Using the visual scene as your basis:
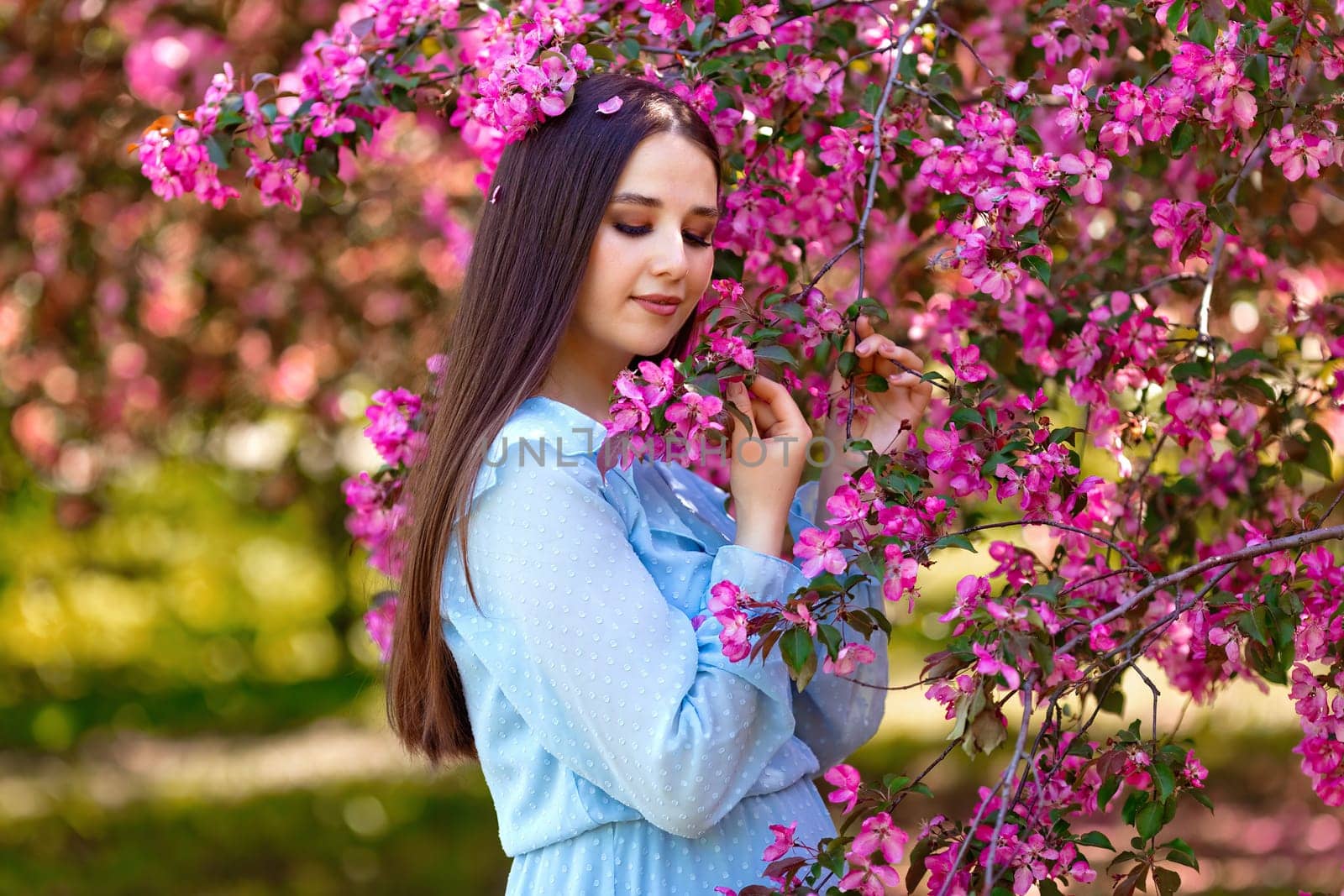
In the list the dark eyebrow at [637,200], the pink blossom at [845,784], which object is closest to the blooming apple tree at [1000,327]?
the pink blossom at [845,784]

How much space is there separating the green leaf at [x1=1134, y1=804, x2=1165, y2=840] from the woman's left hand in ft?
1.47

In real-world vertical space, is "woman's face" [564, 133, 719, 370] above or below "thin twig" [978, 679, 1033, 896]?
above

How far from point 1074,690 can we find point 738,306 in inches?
19.9

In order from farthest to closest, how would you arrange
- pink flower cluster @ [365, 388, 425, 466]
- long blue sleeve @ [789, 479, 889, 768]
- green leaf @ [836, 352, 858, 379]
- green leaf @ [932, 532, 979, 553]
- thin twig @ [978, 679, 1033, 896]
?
pink flower cluster @ [365, 388, 425, 466] → long blue sleeve @ [789, 479, 889, 768] → green leaf @ [836, 352, 858, 379] → green leaf @ [932, 532, 979, 553] → thin twig @ [978, 679, 1033, 896]

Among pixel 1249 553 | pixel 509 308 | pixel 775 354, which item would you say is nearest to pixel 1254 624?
pixel 1249 553

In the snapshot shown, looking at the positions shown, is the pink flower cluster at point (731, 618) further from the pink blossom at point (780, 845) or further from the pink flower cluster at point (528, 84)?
the pink flower cluster at point (528, 84)

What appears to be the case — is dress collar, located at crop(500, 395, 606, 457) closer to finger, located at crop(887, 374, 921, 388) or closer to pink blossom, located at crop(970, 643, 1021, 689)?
finger, located at crop(887, 374, 921, 388)

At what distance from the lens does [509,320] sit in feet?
5.40

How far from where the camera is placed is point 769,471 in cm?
158

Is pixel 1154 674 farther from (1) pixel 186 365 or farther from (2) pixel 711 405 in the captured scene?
(2) pixel 711 405

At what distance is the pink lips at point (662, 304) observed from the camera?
1.63 meters

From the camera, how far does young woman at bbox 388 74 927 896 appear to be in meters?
1.47

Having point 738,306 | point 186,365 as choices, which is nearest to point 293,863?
point 186,365

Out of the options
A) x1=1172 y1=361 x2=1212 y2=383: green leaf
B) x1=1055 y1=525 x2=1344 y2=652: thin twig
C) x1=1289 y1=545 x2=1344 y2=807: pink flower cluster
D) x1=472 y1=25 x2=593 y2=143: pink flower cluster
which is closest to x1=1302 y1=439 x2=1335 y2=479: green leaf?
x1=1172 y1=361 x2=1212 y2=383: green leaf
